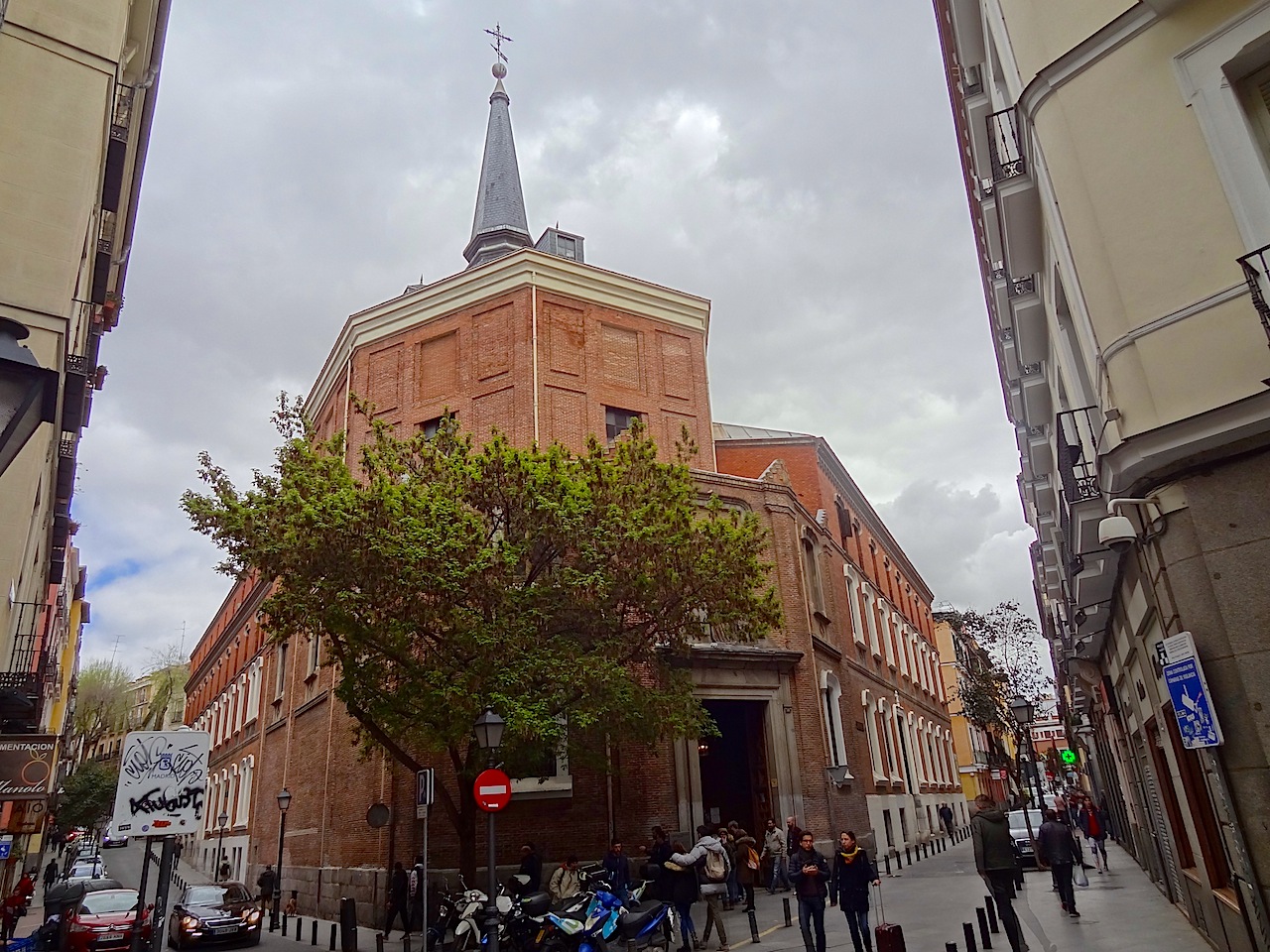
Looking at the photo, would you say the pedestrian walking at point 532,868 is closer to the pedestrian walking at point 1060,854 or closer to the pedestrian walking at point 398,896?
the pedestrian walking at point 398,896

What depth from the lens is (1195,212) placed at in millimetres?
7410

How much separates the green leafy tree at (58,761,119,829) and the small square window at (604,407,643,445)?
57008 millimetres

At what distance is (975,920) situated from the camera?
13609 mm

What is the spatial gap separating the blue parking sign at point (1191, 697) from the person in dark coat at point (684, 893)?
7867 millimetres

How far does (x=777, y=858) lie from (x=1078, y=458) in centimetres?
1300

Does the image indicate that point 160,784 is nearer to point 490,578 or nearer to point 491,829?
point 491,829

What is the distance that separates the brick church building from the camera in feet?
63.5

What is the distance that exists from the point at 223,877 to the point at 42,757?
88.9ft

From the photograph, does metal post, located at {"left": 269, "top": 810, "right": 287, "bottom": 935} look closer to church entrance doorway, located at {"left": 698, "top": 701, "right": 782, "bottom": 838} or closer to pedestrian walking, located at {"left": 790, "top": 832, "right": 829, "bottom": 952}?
church entrance doorway, located at {"left": 698, "top": 701, "right": 782, "bottom": 838}

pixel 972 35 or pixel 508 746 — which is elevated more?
pixel 972 35

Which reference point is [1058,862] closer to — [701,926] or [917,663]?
[701,926]

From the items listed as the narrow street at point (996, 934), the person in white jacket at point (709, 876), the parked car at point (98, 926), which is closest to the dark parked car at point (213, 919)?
the narrow street at point (996, 934)

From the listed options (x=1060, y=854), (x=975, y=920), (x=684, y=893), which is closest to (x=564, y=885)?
(x=684, y=893)

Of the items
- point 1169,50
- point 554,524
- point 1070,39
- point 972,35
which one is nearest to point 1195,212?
point 1169,50
